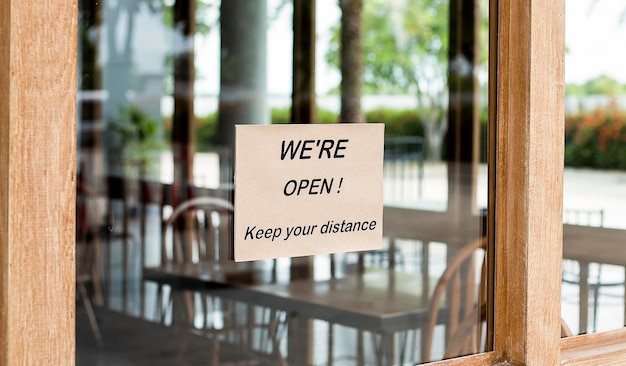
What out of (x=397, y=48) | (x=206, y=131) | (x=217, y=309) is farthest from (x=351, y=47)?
(x=217, y=309)

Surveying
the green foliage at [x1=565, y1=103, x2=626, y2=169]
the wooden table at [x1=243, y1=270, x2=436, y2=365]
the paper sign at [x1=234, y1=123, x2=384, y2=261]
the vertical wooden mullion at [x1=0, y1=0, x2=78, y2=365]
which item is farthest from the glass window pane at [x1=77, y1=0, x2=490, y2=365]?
the vertical wooden mullion at [x1=0, y1=0, x2=78, y2=365]

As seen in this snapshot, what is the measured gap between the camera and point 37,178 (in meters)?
0.79

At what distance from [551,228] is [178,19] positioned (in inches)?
222

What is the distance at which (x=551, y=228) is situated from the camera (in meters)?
1.18

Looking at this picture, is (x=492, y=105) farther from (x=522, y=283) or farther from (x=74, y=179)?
(x=74, y=179)

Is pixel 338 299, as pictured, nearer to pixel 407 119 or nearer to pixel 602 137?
pixel 602 137

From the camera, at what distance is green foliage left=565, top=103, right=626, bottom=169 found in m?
2.63

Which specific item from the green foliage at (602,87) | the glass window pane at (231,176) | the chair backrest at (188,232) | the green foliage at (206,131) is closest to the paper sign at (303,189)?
the glass window pane at (231,176)

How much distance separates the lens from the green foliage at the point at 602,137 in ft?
8.64

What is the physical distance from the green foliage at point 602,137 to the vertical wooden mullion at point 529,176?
3.68 ft

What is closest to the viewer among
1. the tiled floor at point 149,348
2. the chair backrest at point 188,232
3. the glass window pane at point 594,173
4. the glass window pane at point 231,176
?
the glass window pane at point 594,173

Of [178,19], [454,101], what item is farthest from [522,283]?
[178,19]

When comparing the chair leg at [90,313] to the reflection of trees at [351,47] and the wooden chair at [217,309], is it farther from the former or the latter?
the reflection of trees at [351,47]

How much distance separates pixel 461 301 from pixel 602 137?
1724mm
